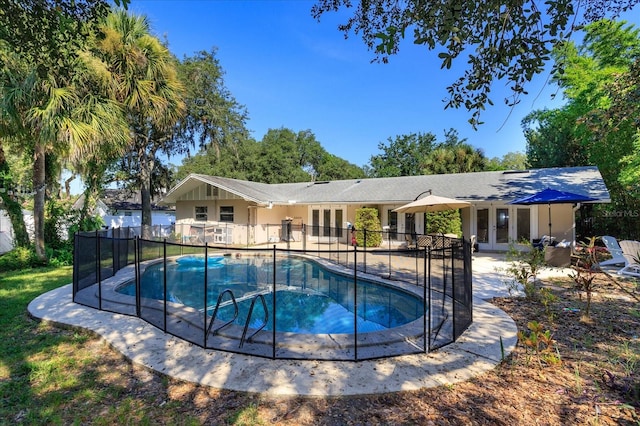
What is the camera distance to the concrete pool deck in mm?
3326

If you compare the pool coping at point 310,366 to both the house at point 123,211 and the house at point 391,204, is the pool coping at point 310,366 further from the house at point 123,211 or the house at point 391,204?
the house at point 123,211

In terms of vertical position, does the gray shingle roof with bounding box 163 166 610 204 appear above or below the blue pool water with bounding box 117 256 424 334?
above

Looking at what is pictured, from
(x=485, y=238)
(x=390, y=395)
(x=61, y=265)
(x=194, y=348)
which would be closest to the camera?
(x=390, y=395)

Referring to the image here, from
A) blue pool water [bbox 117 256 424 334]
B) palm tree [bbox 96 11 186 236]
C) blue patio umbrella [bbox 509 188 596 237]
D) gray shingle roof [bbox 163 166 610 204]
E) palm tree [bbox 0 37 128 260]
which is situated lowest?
blue pool water [bbox 117 256 424 334]

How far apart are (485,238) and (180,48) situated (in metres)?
20.4

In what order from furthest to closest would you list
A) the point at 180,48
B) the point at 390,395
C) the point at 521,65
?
the point at 180,48 → the point at 521,65 → the point at 390,395

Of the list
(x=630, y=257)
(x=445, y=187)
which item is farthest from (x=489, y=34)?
(x=445, y=187)

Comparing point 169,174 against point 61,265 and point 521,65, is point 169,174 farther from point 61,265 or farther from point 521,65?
point 521,65

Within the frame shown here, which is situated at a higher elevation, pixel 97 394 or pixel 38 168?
pixel 38 168

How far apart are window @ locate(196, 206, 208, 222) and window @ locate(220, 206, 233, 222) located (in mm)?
1186

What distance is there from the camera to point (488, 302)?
21.5 feet

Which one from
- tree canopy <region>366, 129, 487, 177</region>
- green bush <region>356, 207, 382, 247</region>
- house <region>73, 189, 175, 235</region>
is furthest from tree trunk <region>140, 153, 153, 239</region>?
tree canopy <region>366, 129, 487, 177</region>

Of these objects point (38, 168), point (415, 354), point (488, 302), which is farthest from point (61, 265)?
point (488, 302)

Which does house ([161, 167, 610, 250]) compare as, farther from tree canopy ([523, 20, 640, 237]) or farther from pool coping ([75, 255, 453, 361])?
pool coping ([75, 255, 453, 361])
